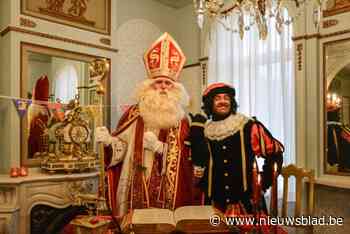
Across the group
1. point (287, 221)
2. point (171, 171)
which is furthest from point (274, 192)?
point (171, 171)

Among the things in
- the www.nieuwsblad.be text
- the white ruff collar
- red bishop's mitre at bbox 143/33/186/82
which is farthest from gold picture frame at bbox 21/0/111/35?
the www.nieuwsblad.be text

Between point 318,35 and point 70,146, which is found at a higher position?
point 318,35

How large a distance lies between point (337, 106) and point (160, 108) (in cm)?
157

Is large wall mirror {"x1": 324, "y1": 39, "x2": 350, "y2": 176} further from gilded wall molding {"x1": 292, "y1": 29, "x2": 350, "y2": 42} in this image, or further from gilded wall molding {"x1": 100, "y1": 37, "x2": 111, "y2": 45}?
gilded wall molding {"x1": 100, "y1": 37, "x2": 111, "y2": 45}

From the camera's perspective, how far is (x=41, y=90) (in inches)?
117

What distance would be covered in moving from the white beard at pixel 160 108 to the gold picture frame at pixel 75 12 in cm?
123

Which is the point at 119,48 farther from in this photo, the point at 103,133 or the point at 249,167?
the point at 249,167

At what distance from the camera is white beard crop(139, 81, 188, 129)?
8.06ft

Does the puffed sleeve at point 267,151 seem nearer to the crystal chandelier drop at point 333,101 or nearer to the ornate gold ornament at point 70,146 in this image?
the crystal chandelier drop at point 333,101

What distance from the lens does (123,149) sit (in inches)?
96.5

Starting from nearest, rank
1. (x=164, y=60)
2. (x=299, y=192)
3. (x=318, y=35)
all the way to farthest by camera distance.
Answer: (x=299, y=192), (x=164, y=60), (x=318, y=35)

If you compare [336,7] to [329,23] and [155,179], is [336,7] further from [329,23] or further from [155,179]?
[155,179]

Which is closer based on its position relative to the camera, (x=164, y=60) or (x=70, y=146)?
(x=164, y=60)

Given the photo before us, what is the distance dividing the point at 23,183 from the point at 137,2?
2584 millimetres
